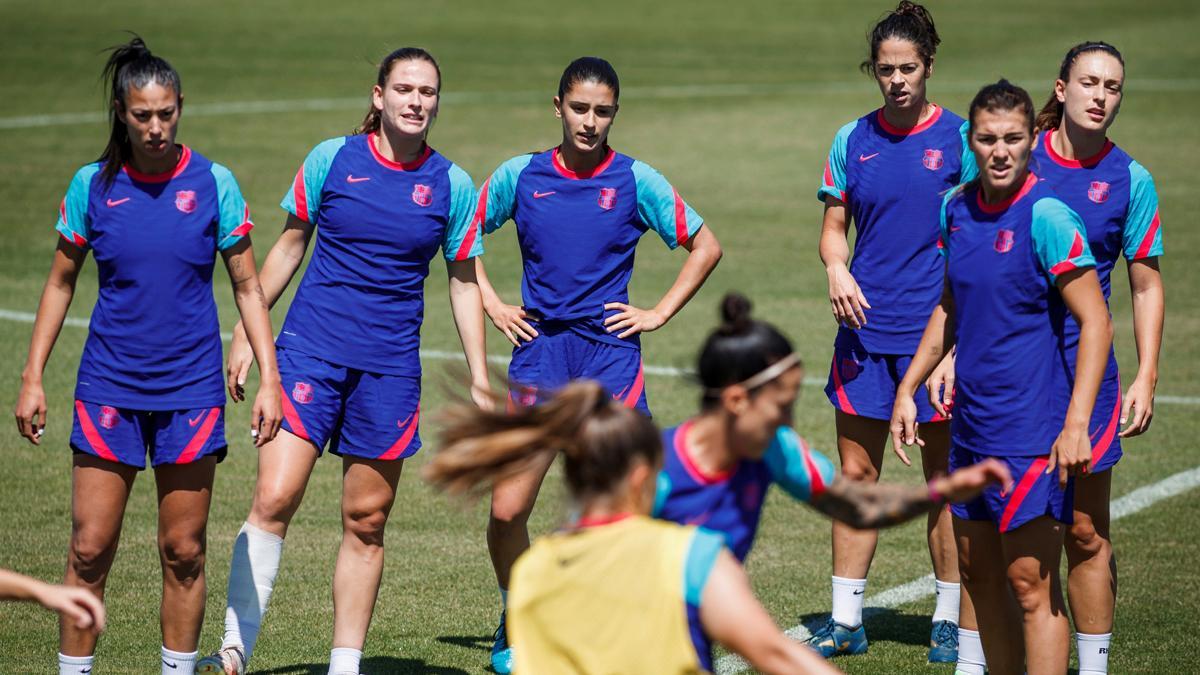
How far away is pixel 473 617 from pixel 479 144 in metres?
16.6

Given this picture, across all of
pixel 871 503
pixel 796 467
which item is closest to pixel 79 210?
pixel 796 467

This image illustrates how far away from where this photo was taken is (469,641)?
7.39 metres

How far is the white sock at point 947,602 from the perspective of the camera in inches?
294

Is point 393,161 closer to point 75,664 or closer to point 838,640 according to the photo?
point 75,664

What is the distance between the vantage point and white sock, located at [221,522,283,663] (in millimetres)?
6457

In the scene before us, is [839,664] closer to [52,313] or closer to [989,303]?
[989,303]

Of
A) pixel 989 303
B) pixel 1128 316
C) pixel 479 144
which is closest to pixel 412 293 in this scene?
pixel 989 303

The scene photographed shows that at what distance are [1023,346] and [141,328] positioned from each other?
126 inches

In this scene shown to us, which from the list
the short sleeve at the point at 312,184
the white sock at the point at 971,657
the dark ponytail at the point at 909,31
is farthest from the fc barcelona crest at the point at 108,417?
the dark ponytail at the point at 909,31

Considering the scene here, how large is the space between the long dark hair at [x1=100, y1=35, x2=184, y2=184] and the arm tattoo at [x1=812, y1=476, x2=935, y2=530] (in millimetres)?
2806

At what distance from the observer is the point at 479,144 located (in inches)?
934

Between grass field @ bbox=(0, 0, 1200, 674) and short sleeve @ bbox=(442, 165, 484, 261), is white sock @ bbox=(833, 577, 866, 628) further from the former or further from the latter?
short sleeve @ bbox=(442, 165, 484, 261)

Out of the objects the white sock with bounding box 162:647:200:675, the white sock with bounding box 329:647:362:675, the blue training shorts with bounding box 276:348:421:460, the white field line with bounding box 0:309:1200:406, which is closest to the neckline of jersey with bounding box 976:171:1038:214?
the blue training shorts with bounding box 276:348:421:460

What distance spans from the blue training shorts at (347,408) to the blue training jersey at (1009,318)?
2292mm
